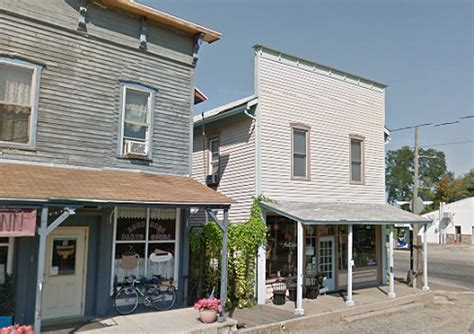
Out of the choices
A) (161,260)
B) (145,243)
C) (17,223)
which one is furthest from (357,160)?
(17,223)

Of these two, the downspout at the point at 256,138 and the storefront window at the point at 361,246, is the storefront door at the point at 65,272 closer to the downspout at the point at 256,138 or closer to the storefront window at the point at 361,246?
the downspout at the point at 256,138

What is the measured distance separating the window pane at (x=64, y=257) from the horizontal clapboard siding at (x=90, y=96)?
1858mm

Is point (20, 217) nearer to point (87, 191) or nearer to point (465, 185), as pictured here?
point (87, 191)

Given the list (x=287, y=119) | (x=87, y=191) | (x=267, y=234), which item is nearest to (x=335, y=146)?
(x=287, y=119)

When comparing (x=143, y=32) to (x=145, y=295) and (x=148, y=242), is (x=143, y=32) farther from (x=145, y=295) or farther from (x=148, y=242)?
(x=145, y=295)

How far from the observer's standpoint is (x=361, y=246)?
15.9m

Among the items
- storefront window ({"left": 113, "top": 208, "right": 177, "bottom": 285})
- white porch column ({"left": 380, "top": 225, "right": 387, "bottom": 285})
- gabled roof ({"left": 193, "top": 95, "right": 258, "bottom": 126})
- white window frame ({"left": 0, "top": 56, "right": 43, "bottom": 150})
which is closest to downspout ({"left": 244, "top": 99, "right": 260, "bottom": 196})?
gabled roof ({"left": 193, "top": 95, "right": 258, "bottom": 126})

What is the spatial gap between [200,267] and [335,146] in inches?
258

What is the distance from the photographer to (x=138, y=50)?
419 inches

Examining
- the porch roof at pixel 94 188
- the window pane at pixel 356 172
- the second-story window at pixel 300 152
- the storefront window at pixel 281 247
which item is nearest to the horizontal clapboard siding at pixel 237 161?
the storefront window at pixel 281 247

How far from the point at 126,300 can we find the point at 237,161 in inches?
225

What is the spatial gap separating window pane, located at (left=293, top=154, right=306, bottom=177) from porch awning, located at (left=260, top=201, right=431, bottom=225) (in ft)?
3.40

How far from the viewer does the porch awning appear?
11291 mm

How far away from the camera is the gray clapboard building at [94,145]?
8.35 m
